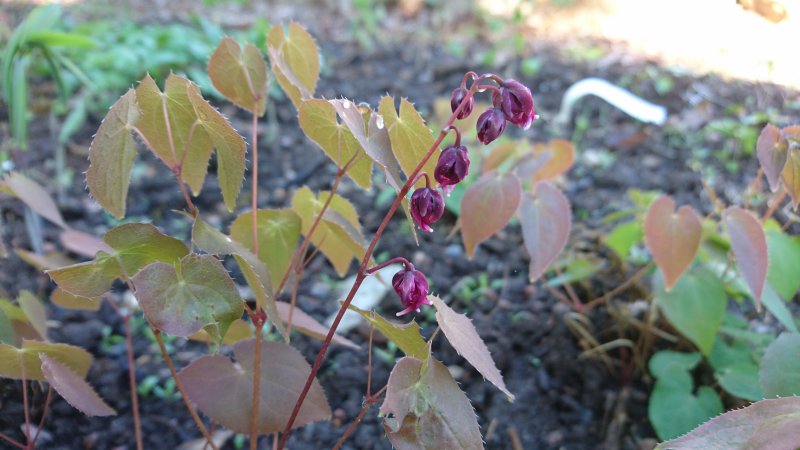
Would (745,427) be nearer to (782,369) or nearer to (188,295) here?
(782,369)

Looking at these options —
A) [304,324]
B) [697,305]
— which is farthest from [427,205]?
[697,305]

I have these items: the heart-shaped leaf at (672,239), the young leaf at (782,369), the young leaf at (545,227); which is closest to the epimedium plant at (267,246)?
the young leaf at (545,227)

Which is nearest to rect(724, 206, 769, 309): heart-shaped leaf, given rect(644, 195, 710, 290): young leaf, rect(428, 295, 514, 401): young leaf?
rect(644, 195, 710, 290): young leaf

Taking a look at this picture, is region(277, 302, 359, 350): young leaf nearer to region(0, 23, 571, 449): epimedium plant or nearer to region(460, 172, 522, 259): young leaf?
region(0, 23, 571, 449): epimedium plant

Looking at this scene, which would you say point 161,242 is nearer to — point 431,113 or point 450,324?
point 450,324

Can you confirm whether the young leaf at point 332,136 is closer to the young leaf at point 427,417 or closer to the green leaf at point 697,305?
the young leaf at point 427,417
